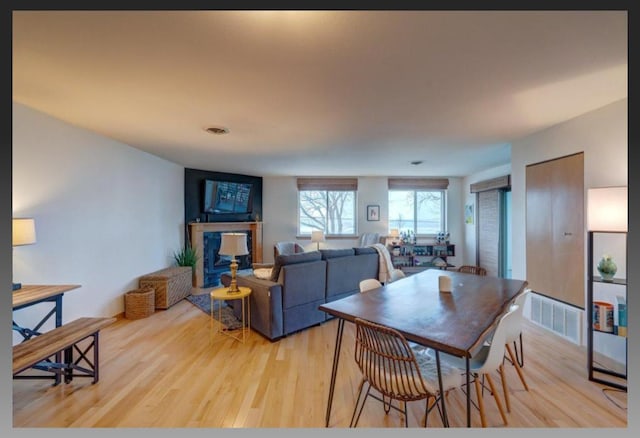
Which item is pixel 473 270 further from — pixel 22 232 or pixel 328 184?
pixel 22 232

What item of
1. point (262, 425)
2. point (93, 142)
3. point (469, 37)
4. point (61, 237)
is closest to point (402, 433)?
point (262, 425)

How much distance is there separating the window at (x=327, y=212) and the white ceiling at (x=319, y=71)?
3337 mm

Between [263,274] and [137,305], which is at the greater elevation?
[263,274]

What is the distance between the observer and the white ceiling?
1.21 meters

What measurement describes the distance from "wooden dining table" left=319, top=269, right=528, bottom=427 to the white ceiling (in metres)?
1.47

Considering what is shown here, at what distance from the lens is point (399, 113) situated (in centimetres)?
232

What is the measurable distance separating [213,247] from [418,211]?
4.78m

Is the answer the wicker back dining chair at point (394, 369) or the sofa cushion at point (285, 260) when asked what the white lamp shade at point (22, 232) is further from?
the wicker back dining chair at point (394, 369)

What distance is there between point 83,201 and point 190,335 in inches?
75.6

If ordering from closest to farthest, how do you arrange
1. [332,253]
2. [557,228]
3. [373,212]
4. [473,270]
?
[557,228]
[473,270]
[332,253]
[373,212]

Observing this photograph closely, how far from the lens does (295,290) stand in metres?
2.91

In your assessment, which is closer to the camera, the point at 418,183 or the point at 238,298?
the point at 238,298

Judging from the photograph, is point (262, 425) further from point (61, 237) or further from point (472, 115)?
point (472, 115)

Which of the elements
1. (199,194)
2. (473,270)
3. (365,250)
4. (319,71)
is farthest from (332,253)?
(199,194)
